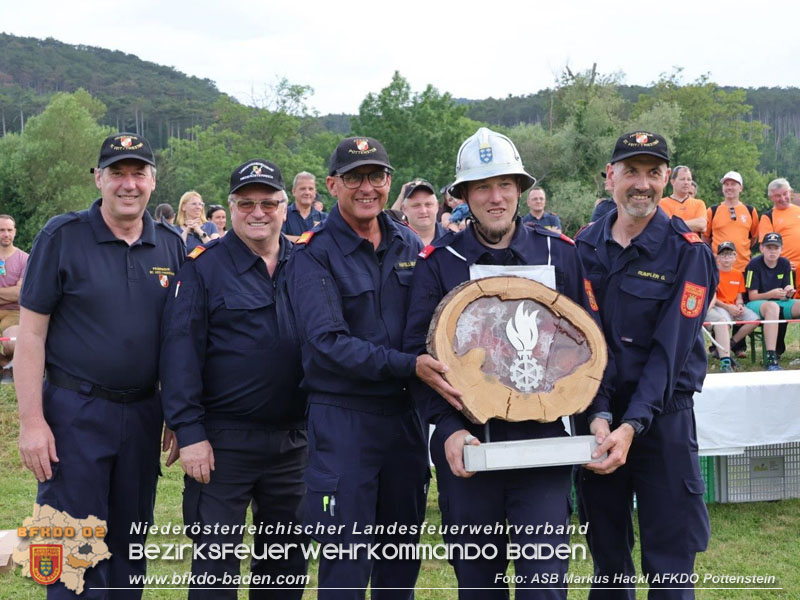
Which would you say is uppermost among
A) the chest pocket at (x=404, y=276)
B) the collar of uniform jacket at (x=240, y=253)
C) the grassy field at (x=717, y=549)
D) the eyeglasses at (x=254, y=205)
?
the eyeglasses at (x=254, y=205)

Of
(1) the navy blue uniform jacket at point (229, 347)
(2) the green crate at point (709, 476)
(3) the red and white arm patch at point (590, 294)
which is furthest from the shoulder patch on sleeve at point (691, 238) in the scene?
(2) the green crate at point (709, 476)

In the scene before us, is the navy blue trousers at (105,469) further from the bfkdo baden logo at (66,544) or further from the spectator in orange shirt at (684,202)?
the spectator in orange shirt at (684,202)

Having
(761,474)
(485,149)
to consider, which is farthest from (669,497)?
(761,474)

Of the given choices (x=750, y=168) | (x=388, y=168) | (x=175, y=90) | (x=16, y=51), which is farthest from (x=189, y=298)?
(x=16, y=51)

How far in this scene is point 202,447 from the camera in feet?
12.1

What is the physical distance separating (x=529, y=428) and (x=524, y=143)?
48638mm

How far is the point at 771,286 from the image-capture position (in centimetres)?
1146

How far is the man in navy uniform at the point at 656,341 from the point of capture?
3.53 metres

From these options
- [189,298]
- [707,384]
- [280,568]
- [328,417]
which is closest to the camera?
[328,417]

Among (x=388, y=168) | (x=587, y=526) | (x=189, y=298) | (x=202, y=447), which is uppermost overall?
(x=388, y=168)

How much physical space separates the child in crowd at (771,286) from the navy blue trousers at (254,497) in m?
8.85

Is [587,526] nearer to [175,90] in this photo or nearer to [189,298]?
[189,298]

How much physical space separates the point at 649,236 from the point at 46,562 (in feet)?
10.7

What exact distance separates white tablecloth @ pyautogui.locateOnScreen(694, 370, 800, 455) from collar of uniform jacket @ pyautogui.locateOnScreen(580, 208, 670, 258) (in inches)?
99.2
